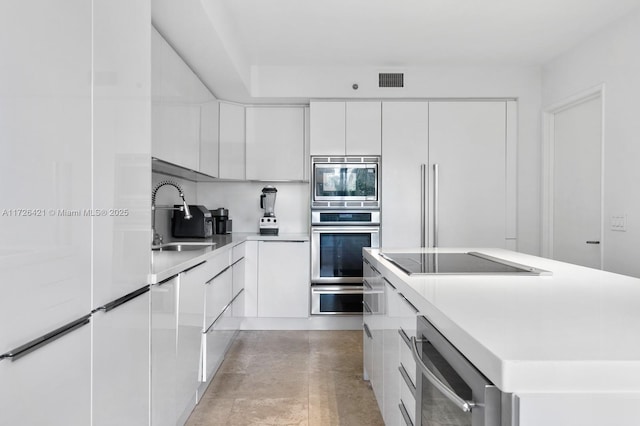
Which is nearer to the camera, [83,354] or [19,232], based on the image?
[19,232]

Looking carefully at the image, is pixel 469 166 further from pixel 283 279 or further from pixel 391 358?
pixel 391 358

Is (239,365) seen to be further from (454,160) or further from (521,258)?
(454,160)

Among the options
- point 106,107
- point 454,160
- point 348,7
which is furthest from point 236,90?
point 106,107

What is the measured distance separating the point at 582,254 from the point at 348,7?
2.79 meters

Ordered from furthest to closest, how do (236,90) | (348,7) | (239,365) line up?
(236,90) < (239,365) < (348,7)

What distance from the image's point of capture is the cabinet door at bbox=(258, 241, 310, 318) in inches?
166

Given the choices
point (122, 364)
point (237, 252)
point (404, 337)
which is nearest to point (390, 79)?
point (237, 252)

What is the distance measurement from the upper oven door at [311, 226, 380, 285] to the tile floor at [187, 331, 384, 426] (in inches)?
23.7

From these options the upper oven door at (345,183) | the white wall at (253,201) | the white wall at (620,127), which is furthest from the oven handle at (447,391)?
the white wall at (253,201)

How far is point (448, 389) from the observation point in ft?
3.23

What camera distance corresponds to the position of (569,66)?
3803 millimetres

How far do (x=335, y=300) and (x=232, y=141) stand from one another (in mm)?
1894

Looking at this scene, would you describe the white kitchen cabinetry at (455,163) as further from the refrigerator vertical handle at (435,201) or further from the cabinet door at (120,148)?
the cabinet door at (120,148)

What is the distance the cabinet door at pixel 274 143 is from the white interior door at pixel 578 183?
A: 8.10 ft
